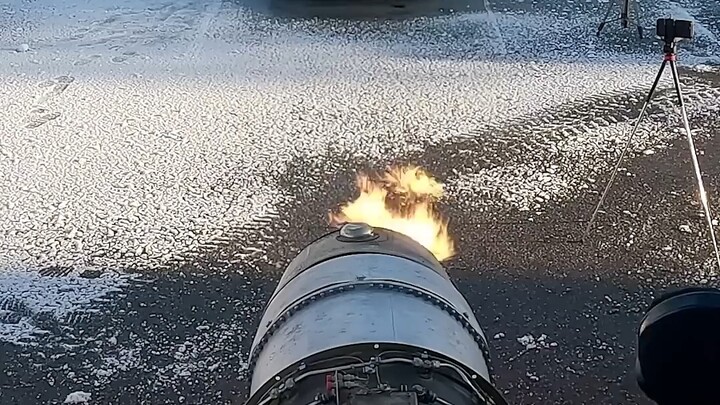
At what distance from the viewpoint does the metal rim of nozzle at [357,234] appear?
8.27 ft

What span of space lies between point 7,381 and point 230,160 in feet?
7.16

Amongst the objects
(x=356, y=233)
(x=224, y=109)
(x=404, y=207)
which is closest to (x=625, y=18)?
(x=224, y=109)

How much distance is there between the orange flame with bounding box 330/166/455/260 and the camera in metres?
4.11

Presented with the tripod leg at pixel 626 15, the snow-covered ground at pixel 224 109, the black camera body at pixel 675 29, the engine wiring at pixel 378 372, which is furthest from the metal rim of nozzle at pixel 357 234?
the tripod leg at pixel 626 15

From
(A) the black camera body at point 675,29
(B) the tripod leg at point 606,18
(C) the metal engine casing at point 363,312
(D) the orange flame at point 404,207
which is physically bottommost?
(D) the orange flame at point 404,207

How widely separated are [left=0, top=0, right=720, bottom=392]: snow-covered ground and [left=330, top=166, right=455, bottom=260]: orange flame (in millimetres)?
223

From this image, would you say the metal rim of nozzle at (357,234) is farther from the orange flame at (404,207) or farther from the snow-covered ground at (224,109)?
the snow-covered ground at (224,109)

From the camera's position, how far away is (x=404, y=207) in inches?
175

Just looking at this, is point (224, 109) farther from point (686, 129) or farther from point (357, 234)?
point (357, 234)

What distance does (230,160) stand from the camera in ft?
17.6

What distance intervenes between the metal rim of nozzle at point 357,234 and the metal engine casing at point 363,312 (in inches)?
0.5

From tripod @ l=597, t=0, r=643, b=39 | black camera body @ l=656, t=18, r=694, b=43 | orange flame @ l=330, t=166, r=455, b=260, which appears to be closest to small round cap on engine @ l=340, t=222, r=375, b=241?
orange flame @ l=330, t=166, r=455, b=260

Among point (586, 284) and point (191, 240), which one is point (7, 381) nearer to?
point (191, 240)

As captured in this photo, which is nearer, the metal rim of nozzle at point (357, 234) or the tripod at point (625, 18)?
the metal rim of nozzle at point (357, 234)
